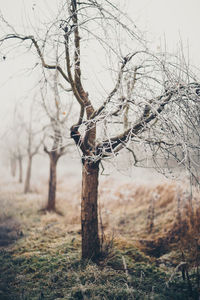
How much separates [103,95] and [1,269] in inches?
154

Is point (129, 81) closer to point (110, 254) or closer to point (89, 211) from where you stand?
point (89, 211)

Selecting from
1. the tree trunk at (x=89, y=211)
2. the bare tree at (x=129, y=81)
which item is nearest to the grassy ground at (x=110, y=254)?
the tree trunk at (x=89, y=211)

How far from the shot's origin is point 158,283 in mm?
3383

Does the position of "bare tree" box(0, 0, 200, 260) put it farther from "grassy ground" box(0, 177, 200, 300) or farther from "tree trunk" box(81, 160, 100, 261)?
"grassy ground" box(0, 177, 200, 300)

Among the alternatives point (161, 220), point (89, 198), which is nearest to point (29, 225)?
point (89, 198)

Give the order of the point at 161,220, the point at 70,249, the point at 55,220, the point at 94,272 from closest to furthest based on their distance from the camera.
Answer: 1. the point at 94,272
2. the point at 70,249
3. the point at 161,220
4. the point at 55,220

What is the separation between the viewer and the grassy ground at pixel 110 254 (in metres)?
3.05

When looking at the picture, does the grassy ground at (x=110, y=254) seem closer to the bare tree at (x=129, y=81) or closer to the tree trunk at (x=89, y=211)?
the tree trunk at (x=89, y=211)

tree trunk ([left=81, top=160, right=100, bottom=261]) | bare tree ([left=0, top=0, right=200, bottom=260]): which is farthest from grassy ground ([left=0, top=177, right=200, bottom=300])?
bare tree ([left=0, top=0, right=200, bottom=260])

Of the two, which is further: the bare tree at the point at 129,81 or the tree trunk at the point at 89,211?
the tree trunk at the point at 89,211

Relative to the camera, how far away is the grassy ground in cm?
305

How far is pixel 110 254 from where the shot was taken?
407 cm

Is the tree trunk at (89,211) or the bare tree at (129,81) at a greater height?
the bare tree at (129,81)

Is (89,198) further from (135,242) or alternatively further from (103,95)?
(135,242)
